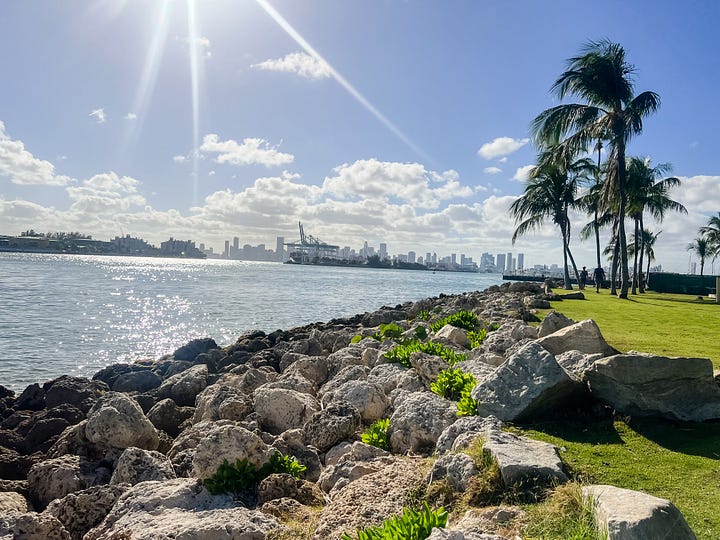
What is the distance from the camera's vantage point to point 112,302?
34.9 meters

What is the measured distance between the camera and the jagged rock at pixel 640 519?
285 centimetres

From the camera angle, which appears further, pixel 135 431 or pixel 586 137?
pixel 586 137

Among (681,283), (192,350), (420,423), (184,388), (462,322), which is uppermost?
(681,283)

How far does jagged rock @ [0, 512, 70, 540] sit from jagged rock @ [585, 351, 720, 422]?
598cm

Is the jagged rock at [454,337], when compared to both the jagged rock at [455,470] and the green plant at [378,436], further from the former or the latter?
the jagged rock at [455,470]

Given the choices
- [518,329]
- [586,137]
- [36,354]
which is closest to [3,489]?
[518,329]

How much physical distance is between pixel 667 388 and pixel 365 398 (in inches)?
151

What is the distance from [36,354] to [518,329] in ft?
51.6

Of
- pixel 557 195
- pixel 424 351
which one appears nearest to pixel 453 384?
pixel 424 351

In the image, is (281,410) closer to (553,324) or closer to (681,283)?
(553,324)

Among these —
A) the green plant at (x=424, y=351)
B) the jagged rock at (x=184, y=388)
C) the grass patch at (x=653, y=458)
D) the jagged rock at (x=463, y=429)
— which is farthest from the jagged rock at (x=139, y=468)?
the green plant at (x=424, y=351)

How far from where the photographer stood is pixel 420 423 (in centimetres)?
595

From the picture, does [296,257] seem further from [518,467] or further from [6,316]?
[518,467]

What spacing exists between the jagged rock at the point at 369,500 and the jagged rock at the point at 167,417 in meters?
4.53
